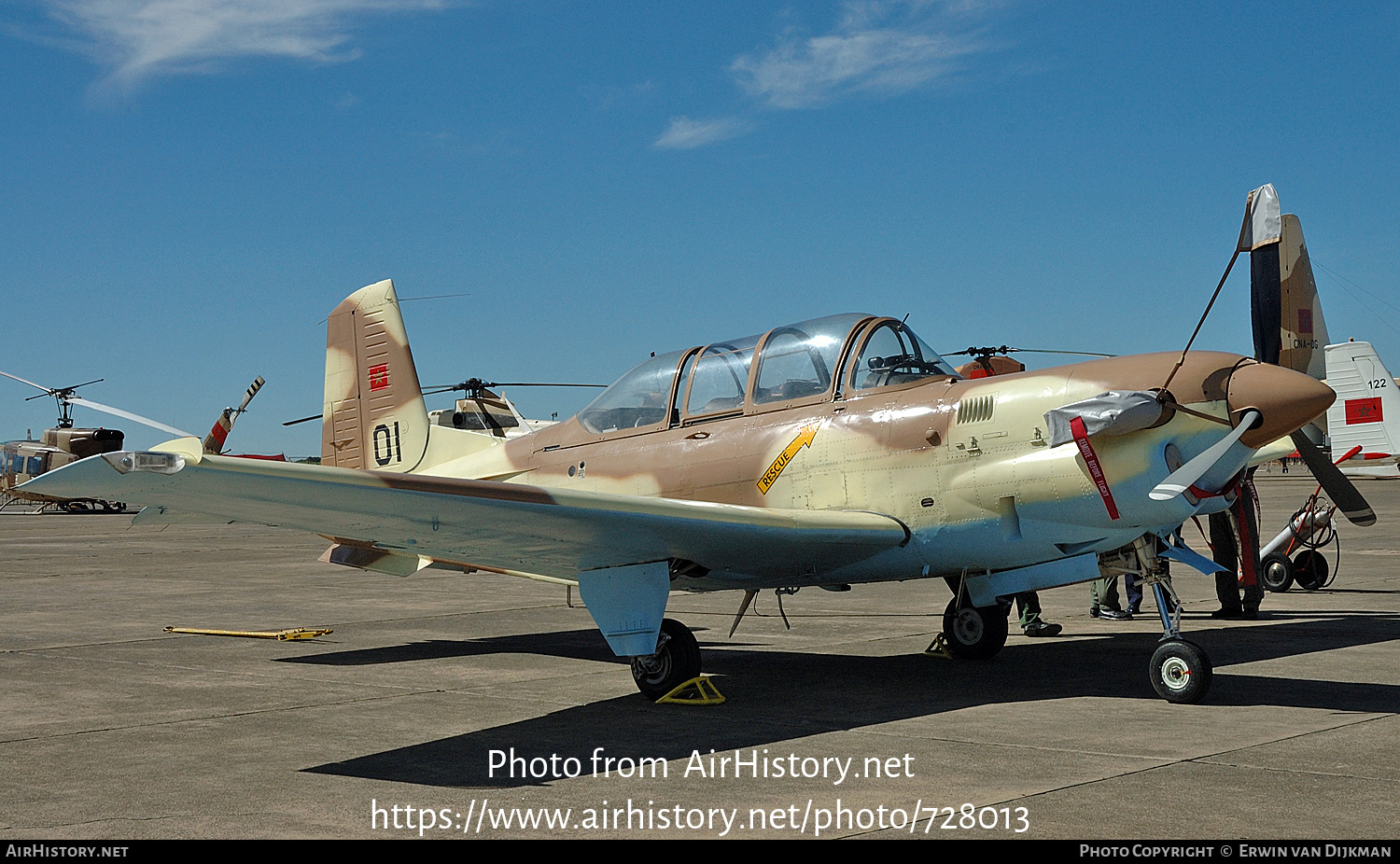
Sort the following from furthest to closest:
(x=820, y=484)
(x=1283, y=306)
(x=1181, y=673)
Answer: (x=1283, y=306), (x=820, y=484), (x=1181, y=673)

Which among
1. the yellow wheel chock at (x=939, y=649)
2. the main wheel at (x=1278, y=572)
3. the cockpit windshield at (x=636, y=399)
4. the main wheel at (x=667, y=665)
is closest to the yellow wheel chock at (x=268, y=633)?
the cockpit windshield at (x=636, y=399)

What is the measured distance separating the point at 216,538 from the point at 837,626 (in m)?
25.2

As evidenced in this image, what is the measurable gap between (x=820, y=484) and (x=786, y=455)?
0.34 metres

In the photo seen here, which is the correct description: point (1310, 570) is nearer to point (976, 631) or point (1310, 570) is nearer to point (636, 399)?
point (976, 631)

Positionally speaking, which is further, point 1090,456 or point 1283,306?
point 1283,306

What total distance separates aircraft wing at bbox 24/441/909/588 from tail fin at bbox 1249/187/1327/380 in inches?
134

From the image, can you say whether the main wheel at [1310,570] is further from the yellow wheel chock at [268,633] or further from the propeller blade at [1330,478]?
the yellow wheel chock at [268,633]

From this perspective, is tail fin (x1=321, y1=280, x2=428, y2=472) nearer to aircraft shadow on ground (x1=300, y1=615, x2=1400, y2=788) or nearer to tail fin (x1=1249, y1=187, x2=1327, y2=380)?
aircraft shadow on ground (x1=300, y1=615, x2=1400, y2=788)

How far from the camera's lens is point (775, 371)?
28.2 ft

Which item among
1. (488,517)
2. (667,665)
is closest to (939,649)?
(667,665)

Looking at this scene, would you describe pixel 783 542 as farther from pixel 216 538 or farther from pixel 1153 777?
pixel 216 538

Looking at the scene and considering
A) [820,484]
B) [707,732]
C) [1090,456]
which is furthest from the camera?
[820,484]

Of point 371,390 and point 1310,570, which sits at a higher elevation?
point 371,390

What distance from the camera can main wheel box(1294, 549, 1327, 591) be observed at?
14.8 metres
